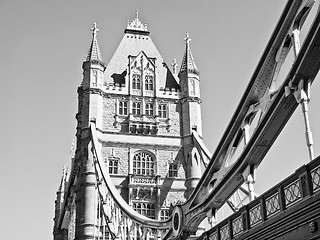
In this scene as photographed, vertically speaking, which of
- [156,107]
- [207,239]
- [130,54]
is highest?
[130,54]

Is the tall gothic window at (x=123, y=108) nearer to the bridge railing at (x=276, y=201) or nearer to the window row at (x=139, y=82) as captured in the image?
the window row at (x=139, y=82)

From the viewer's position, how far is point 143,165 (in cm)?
4178

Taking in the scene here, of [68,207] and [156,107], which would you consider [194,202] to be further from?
[68,207]

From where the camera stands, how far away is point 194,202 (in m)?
23.0

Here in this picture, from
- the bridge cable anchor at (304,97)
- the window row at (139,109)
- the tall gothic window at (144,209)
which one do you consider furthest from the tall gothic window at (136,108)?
the bridge cable anchor at (304,97)

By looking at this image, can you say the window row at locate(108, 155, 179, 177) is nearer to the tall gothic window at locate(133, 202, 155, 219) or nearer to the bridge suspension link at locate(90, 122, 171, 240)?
the bridge suspension link at locate(90, 122, 171, 240)

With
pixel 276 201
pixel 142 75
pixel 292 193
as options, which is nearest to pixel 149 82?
pixel 142 75

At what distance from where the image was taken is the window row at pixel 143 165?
41.3 meters

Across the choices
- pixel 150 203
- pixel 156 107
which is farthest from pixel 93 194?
pixel 156 107

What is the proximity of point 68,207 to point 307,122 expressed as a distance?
143 ft

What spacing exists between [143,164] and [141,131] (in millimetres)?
2549

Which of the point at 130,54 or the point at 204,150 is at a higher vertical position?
the point at 130,54

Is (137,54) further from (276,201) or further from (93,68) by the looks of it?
(276,201)

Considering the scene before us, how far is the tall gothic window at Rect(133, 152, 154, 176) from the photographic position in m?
41.5
